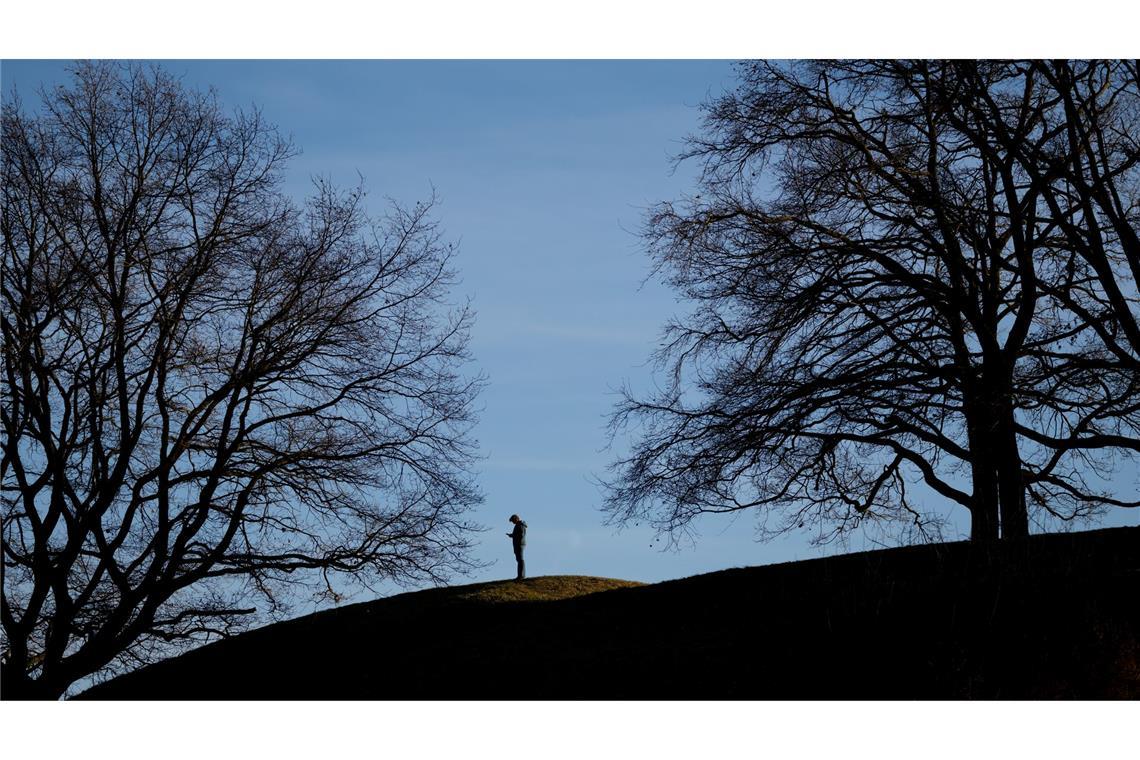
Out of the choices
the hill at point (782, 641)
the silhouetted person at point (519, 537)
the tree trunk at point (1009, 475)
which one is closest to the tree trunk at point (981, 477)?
the tree trunk at point (1009, 475)

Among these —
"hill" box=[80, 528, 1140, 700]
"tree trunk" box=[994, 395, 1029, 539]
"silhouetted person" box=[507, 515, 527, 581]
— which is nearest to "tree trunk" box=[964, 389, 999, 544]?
"tree trunk" box=[994, 395, 1029, 539]

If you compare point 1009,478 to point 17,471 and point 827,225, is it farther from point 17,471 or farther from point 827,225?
point 17,471

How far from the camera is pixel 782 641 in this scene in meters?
11.5

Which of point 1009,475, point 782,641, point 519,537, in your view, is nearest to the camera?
point 782,641

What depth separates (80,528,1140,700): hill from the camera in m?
10.3

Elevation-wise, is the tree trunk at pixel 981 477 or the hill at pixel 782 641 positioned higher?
the tree trunk at pixel 981 477

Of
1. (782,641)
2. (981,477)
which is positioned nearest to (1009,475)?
(981,477)

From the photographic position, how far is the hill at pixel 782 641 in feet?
33.9

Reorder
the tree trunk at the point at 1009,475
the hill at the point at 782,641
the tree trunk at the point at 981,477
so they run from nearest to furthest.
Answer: the hill at the point at 782,641 → the tree trunk at the point at 981,477 → the tree trunk at the point at 1009,475

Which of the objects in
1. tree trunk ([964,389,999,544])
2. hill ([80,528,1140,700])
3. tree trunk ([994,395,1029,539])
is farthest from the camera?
tree trunk ([994,395,1029,539])

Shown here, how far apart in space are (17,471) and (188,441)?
255 centimetres

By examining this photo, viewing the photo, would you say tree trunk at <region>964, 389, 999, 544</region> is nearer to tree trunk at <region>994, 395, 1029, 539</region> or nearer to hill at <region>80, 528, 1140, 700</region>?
tree trunk at <region>994, 395, 1029, 539</region>

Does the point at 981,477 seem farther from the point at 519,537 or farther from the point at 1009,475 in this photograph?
the point at 519,537

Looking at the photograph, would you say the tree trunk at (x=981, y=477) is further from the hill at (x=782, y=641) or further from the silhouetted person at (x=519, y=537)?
the silhouetted person at (x=519, y=537)
